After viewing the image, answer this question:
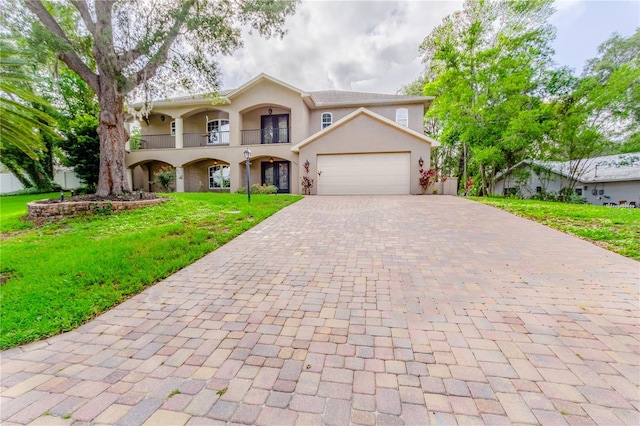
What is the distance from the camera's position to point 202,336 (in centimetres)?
253

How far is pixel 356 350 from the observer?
227 cm

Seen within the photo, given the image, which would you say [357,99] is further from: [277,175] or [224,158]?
[224,158]

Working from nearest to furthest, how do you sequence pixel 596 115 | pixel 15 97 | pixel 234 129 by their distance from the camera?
pixel 15 97, pixel 596 115, pixel 234 129

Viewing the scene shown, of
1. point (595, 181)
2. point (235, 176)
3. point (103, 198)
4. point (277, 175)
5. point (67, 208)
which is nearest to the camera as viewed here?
Result: point (67, 208)

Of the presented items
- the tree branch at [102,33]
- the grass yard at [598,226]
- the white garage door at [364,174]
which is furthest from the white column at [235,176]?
the grass yard at [598,226]

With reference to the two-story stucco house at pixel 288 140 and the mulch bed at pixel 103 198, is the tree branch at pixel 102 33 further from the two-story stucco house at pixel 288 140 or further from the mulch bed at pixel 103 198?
the two-story stucco house at pixel 288 140

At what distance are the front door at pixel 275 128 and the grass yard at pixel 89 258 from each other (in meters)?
9.99

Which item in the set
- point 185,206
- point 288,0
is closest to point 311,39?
point 288,0

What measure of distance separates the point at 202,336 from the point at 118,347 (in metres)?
0.74

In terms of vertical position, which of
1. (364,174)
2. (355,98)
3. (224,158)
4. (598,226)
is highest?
(355,98)

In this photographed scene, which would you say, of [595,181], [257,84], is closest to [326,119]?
[257,84]

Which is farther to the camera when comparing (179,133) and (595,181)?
(595,181)

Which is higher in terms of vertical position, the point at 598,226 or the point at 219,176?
the point at 219,176

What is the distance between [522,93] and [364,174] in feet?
29.2
